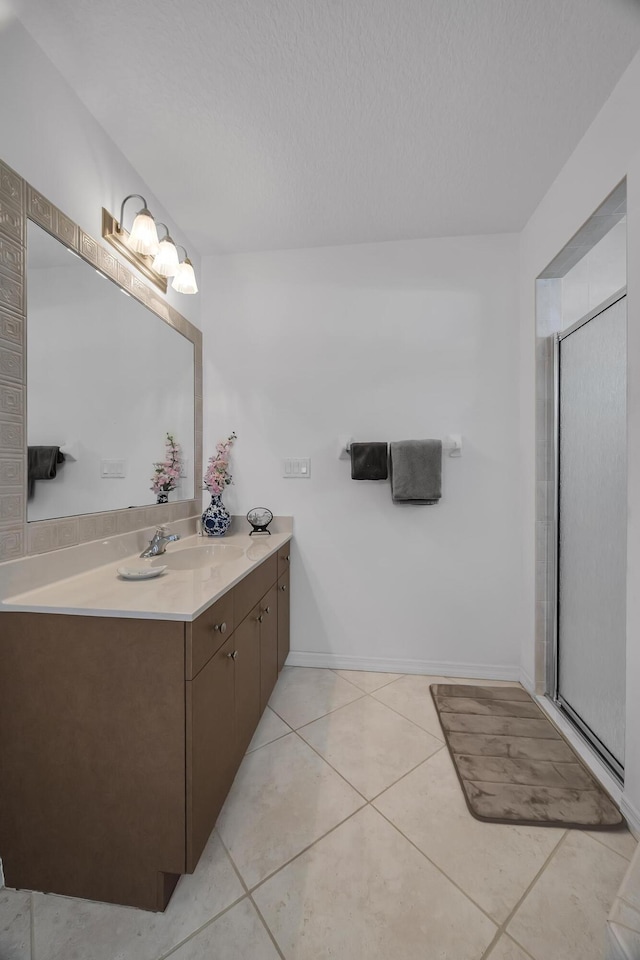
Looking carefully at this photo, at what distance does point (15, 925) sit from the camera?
38.2 inches

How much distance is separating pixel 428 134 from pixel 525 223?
2.77ft

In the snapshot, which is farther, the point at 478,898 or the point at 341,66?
the point at 341,66

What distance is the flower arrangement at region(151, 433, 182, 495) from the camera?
189 cm

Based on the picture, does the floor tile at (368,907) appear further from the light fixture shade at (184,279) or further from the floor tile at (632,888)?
the light fixture shade at (184,279)

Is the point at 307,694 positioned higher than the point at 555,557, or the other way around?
the point at 555,557

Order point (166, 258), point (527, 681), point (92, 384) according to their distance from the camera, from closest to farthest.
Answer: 1. point (92, 384)
2. point (166, 258)
3. point (527, 681)

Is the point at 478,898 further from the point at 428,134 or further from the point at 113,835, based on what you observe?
the point at 428,134

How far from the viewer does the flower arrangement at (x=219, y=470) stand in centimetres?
220

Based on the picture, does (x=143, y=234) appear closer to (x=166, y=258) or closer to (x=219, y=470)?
(x=166, y=258)

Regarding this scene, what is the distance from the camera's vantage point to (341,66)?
1.27 metres

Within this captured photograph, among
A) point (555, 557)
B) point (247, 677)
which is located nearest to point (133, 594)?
point (247, 677)

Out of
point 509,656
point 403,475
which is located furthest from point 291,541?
point 509,656

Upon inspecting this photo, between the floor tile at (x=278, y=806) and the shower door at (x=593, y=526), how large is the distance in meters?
1.04

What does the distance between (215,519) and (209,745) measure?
1206 millimetres
